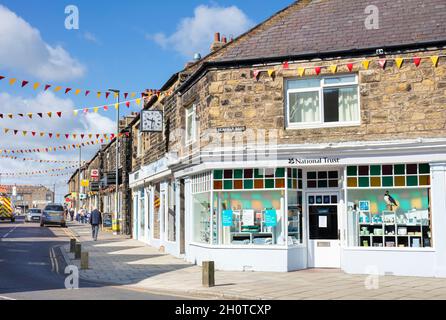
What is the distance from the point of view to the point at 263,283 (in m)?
13.3

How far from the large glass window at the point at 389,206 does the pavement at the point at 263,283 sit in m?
1.25

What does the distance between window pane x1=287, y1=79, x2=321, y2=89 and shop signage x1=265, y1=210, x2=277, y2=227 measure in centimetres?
370

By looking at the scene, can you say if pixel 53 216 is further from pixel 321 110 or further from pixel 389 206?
pixel 389 206

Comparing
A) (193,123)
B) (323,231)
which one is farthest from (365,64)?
→ (193,123)

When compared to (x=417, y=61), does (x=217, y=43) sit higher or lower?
higher

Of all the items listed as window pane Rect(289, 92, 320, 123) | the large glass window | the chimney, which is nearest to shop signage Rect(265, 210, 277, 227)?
the large glass window

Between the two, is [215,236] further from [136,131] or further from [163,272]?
[136,131]

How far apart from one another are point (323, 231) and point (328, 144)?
272 centimetres

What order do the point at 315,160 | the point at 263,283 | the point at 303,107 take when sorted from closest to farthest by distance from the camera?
1. the point at 263,283
2. the point at 315,160
3. the point at 303,107

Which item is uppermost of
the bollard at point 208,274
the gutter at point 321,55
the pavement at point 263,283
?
the gutter at point 321,55

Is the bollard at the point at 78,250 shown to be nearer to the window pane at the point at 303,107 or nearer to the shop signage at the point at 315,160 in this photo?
the shop signage at the point at 315,160

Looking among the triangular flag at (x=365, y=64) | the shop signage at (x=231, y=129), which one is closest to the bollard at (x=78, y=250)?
the shop signage at (x=231, y=129)

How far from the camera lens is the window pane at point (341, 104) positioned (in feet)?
51.6
